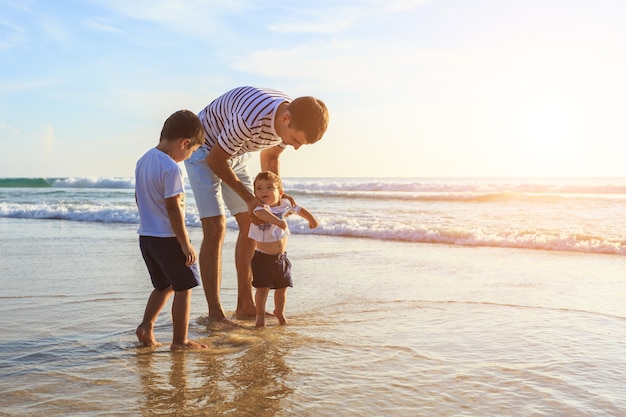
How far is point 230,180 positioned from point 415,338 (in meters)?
1.57

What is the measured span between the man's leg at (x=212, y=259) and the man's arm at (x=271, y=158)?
21.3 inches

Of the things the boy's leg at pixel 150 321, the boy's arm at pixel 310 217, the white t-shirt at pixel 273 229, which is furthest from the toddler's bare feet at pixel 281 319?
the boy's leg at pixel 150 321

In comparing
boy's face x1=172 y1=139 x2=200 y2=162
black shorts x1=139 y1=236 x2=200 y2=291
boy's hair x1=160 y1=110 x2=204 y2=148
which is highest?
boy's hair x1=160 y1=110 x2=204 y2=148

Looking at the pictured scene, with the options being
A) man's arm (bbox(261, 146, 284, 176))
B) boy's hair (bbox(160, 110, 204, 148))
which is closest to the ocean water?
man's arm (bbox(261, 146, 284, 176))

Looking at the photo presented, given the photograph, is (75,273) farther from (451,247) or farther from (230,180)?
(451,247)

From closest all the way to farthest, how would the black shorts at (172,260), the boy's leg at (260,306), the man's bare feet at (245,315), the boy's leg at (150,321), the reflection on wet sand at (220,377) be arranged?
the reflection on wet sand at (220,377) < the black shorts at (172,260) < the boy's leg at (150,321) < the boy's leg at (260,306) < the man's bare feet at (245,315)

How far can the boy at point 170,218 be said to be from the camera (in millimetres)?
3418

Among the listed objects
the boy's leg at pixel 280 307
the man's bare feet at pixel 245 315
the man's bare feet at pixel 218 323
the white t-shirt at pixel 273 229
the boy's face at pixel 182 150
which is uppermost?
the boy's face at pixel 182 150

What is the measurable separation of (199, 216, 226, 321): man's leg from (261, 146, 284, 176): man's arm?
54 cm

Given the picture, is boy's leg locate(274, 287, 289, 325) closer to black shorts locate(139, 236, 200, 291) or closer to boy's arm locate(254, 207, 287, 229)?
boy's arm locate(254, 207, 287, 229)

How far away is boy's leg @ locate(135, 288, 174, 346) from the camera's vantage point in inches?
143

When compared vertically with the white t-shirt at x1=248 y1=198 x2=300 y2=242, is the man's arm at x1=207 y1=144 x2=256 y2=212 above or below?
above

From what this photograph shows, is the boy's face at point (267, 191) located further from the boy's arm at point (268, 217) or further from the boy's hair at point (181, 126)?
the boy's hair at point (181, 126)

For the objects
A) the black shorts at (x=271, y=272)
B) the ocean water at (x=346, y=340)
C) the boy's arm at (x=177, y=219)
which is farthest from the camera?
the black shorts at (x=271, y=272)
